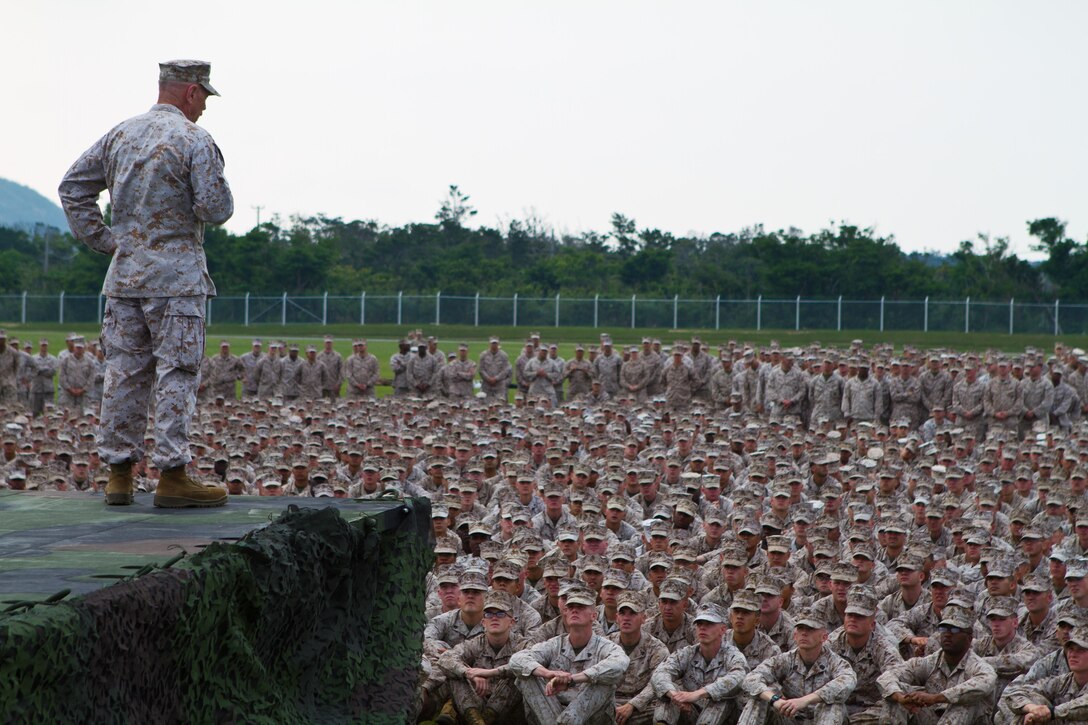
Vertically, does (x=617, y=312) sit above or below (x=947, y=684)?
above

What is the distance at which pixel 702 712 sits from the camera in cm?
848

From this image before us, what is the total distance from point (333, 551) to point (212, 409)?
61.3 ft

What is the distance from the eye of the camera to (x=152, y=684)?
3568 millimetres

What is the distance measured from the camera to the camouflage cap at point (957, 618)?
8661 mm

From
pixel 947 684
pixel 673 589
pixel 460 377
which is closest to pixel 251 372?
pixel 460 377

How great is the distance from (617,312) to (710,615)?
139 feet

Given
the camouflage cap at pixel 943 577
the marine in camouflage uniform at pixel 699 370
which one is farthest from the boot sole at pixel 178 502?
the marine in camouflage uniform at pixel 699 370

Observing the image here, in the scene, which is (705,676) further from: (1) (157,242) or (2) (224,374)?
(2) (224,374)

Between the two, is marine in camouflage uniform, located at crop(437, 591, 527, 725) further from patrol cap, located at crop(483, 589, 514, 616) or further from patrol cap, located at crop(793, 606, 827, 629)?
patrol cap, located at crop(793, 606, 827, 629)

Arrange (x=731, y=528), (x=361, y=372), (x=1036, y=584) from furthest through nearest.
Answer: (x=361, y=372) → (x=731, y=528) → (x=1036, y=584)

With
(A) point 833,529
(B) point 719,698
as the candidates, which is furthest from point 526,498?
(B) point 719,698

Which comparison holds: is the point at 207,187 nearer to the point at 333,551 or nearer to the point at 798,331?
the point at 333,551

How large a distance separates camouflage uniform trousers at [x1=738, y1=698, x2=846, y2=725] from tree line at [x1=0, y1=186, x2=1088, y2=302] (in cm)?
A: 4350

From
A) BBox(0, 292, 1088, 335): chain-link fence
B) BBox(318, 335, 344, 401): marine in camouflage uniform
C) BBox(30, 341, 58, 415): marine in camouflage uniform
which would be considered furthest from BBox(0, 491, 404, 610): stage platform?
BBox(0, 292, 1088, 335): chain-link fence
